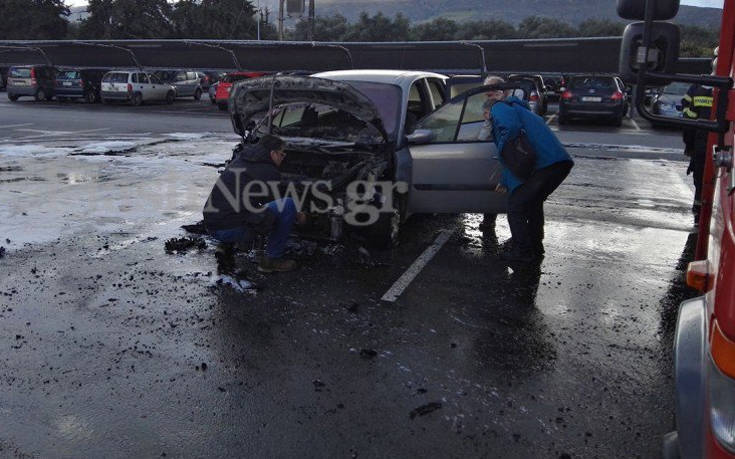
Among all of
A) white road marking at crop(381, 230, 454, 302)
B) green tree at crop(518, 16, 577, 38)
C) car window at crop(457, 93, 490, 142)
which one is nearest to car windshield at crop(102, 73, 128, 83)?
white road marking at crop(381, 230, 454, 302)

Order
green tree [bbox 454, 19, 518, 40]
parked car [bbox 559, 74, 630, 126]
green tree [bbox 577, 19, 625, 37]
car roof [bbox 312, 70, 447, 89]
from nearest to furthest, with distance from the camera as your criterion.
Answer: car roof [bbox 312, 70, 447, 89]
parked car [bbox 559, 74, 630, 126]
green tree [bbox 577, 19, 625, 37]
green tree [bbox 454, 19, 518, 40]

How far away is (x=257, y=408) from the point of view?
10.8 ft

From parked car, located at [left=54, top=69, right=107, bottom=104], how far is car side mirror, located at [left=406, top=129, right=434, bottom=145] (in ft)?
85.3

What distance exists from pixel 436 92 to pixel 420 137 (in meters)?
1.95

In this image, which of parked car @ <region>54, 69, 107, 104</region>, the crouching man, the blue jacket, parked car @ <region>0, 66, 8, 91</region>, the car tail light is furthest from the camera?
parked car @ <region>0, 66, 8, 91</region>

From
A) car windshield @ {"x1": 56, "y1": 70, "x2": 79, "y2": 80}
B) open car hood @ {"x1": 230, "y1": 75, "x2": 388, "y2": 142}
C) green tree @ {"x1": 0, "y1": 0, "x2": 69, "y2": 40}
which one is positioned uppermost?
green tree @ {"x1": 0, "y1": 0, "x2": 69, "y2": 40}

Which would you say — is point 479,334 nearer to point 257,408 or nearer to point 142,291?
point 257,408

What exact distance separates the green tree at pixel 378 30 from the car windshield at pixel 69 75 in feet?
158

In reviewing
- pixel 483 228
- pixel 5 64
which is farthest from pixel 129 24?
pixel 483 228

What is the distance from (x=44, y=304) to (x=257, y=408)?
2.34 metres

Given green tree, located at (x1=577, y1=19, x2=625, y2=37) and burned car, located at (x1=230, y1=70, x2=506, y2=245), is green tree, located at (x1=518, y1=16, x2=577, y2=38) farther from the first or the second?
burned car, located at (x1=230, y1=70, x2=506, y2=245)

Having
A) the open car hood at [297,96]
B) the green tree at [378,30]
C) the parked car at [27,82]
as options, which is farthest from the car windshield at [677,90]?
the green tree at [378,30]

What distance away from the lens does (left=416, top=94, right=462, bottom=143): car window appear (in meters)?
6.43

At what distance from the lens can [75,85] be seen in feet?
91.8
